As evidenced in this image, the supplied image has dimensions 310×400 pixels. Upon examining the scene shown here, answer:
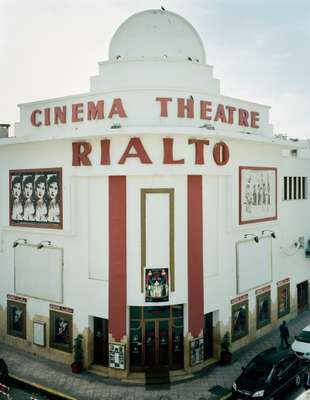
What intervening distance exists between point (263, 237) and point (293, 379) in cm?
843

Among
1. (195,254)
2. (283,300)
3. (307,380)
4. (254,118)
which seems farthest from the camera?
(283,300)

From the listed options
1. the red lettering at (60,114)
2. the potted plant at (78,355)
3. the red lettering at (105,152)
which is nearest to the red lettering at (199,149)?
the red lettering at (105,152)

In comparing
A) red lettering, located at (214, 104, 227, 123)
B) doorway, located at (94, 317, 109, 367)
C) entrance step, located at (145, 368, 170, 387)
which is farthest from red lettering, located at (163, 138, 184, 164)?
entrance step, located at (145, 368, 170, 387)

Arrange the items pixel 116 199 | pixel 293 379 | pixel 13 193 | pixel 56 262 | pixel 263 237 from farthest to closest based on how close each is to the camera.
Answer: pixel 263 237
pixel 13 193
pixel 56 262
pixel 116 199
pixel 293 379

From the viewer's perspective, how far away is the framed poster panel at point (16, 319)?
2150 centimetres

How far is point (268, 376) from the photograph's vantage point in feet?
51.5

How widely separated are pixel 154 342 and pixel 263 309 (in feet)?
26.9

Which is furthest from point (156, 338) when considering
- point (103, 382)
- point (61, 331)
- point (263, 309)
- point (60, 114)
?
point (60, 114)

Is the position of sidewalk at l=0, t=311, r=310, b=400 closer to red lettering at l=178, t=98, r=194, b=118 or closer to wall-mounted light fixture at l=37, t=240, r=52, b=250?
wall-mounted light fixture at l=37, t=240, r=52, b=250

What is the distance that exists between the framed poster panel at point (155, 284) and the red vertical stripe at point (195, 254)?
51.8 inches

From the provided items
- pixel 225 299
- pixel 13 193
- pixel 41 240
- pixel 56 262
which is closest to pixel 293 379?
pixel 225 299

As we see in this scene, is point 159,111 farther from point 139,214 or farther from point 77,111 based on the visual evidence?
point 139,214

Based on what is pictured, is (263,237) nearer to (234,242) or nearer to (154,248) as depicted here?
(234,242)

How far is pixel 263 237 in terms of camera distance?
23281 mm
